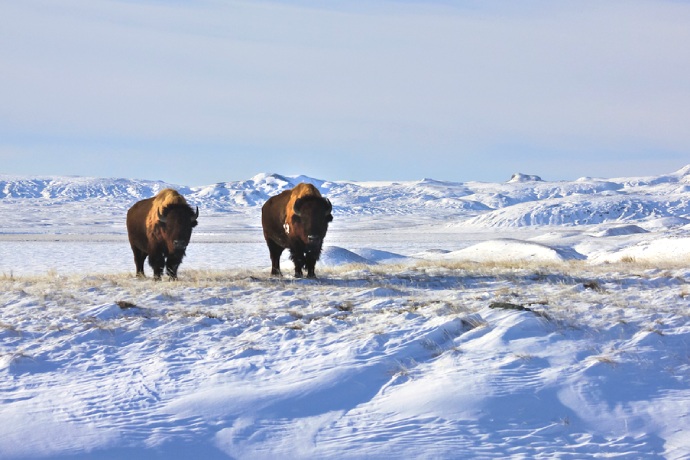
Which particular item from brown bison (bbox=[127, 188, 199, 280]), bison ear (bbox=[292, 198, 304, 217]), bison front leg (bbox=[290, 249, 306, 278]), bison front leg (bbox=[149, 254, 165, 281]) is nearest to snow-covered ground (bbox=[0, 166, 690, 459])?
bison ear (bbox=[292, 198, 304, 217])

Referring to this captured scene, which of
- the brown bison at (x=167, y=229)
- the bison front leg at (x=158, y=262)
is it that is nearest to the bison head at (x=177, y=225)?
the brown bison at (x=167, y=229)

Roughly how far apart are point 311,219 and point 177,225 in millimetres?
2845

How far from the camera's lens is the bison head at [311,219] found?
14930 mm

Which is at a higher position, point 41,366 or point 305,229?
point 305,229

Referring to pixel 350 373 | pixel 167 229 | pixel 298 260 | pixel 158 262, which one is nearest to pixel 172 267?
pixel 158 262

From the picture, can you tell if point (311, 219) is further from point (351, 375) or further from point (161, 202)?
point (351, 375)

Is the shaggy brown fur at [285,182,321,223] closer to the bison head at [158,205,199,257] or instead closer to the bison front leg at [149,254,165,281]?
the bison head at [158,205,199,257]

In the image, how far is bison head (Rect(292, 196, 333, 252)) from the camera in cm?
1493

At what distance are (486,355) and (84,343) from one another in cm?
499

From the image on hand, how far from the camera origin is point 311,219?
14.9m

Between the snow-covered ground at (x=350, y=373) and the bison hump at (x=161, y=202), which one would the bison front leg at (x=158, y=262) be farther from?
the snow-covered ground at (x=350, y=373)

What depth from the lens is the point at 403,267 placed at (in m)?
17.1

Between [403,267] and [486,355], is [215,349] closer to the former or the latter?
[486,355]

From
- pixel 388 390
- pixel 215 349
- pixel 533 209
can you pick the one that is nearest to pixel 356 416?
pixel 388 390
